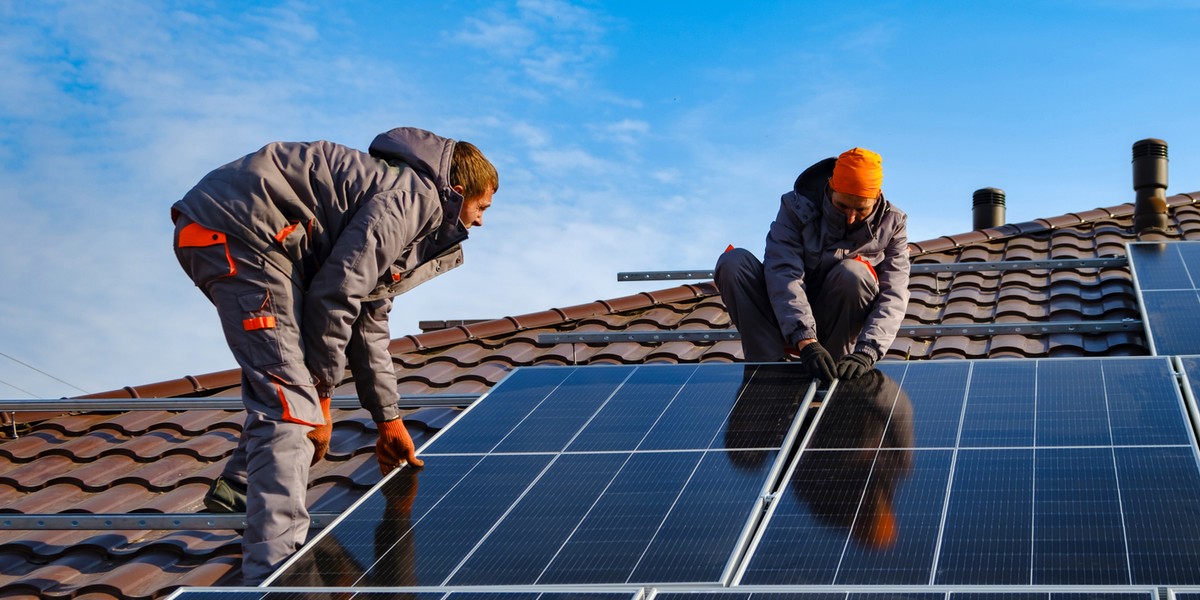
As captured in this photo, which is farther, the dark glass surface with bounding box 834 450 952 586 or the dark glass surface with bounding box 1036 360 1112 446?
the dark glass surface with bounding box 1036 360 1112 446

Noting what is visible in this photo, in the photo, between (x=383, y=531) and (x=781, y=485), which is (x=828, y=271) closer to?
(x=781, y=485)

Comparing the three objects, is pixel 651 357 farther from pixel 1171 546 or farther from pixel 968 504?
pixel 1171 546

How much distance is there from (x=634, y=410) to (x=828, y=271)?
147cm

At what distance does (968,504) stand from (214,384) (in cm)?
561

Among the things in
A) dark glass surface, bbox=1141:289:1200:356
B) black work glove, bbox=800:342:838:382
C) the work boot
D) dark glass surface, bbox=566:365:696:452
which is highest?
dark glass surface, bbox=1141:289:1200:356

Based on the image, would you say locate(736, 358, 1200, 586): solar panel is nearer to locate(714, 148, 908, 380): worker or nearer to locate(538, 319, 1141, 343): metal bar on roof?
locate(714, 148, 908, 380): worker

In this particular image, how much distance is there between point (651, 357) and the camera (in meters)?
8.05

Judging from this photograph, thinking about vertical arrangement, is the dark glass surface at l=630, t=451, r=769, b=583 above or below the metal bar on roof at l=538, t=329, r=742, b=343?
below

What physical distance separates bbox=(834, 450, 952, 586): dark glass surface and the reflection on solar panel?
2664 millimetres

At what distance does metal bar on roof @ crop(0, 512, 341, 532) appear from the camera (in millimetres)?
4977

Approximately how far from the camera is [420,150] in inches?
193

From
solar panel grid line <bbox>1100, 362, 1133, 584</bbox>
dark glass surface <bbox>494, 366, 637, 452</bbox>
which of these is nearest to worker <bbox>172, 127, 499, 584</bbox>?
dark glass surface <bbox>494, 366, 637, 452</bbox>

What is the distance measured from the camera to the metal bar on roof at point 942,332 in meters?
7.45

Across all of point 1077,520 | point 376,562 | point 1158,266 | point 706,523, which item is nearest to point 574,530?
point 706,523
